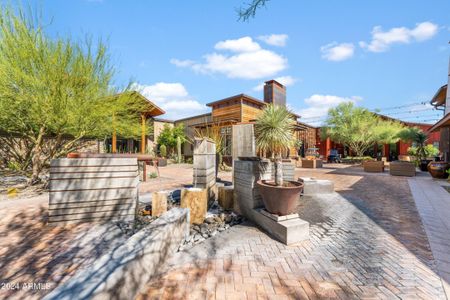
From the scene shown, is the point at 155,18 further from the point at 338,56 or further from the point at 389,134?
the point at 389,134

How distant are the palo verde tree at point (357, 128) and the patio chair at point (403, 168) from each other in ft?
29.2

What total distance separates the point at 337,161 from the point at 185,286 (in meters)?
22.2

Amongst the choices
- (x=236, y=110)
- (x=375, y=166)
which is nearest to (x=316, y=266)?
(x=375, y=166)

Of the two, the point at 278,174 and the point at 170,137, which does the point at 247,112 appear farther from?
the point at 278,174

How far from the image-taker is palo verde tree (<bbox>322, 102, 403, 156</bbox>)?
18.5 metres

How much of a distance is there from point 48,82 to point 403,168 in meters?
14.9

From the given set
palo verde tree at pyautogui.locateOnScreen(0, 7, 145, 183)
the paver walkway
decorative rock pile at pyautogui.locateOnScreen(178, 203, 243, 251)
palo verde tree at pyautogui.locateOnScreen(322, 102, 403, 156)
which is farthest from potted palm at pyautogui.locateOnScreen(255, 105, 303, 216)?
palo verde tree at pyautogui.locateOnScreen(322, 102, 403, 156)

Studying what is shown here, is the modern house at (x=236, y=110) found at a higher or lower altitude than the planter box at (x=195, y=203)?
higher

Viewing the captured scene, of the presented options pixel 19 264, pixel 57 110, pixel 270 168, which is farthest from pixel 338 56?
pixel 19 264

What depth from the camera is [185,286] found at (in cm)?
212

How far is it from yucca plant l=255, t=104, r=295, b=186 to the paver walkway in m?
2.47

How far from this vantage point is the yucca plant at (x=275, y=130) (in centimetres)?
385

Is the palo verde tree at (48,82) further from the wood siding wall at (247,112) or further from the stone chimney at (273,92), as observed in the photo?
the stone chimney at (273,92)

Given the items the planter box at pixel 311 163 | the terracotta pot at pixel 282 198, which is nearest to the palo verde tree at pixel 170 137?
the planter box at pixel 311 163
